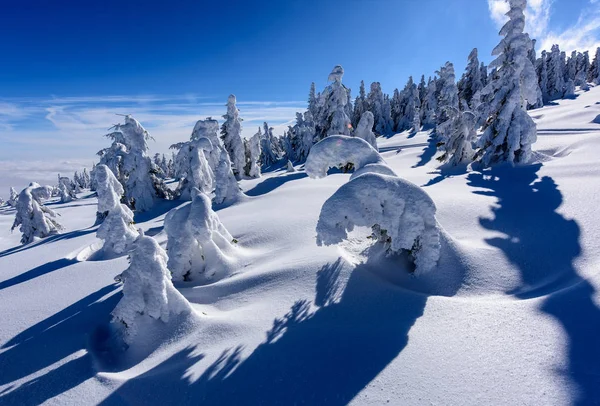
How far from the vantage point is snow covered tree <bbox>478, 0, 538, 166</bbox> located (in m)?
17.7

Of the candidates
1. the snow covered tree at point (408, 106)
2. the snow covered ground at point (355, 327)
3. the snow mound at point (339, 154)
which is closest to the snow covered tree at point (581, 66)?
the snow covered tree at point (408, 106)

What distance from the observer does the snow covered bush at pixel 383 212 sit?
23.3 ft

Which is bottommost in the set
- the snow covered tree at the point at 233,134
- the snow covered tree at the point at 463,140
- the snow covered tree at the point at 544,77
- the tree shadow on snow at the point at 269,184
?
the tree shadow on snow at the point at 269,184

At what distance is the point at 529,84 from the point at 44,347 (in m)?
26.4

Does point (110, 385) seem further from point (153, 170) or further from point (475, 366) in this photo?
point (153, 170)

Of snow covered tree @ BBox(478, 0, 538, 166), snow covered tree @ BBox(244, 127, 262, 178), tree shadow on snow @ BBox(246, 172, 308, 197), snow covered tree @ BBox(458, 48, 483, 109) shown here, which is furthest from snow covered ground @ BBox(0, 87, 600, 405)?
snow covered tree @ BBox(458, 48, 483, 109)

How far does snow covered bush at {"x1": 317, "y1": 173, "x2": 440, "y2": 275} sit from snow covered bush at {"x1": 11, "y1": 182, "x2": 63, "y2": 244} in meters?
24.9

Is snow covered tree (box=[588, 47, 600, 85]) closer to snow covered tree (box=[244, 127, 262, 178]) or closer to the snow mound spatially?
snow covered tree (box=[244, 127, 262, 178])

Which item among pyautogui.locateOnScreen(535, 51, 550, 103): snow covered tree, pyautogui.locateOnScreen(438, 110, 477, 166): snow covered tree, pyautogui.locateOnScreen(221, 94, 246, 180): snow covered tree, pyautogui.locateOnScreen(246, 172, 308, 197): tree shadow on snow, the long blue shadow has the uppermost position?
pyautogui.locateOnScreen(535, 51, 550, 103): snow covered tree

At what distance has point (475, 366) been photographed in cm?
494

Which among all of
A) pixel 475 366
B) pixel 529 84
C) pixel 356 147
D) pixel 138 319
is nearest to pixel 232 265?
pixel 138 319

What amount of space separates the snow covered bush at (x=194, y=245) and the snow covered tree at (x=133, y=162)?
749 inches

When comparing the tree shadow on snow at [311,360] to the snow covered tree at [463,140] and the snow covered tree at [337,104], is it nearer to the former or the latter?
the snow covered tree at [463,140]

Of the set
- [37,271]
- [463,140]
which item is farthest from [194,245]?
[463,140]
